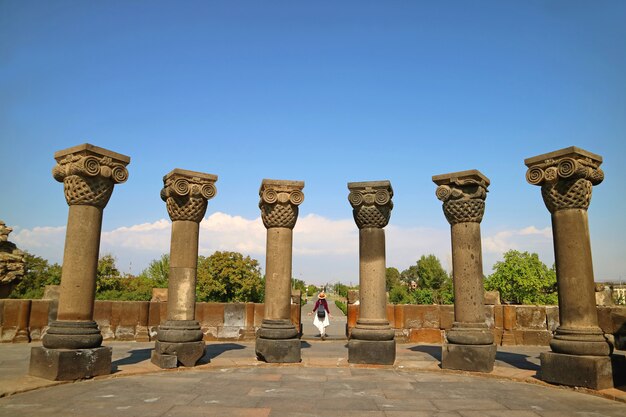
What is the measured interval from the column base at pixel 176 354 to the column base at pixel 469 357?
549cm

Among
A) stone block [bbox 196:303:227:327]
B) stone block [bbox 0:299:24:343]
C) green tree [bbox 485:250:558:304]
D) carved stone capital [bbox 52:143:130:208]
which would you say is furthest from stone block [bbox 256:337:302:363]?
green tree [bbox 485:250:558:304]

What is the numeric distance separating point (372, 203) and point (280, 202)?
2.28 m

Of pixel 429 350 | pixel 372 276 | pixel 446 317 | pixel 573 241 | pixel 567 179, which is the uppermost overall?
pixel 567 179

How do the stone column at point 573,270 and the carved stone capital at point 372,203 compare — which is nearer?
the stone column at point 573,270

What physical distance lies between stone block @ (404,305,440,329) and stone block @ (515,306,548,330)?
263 cm

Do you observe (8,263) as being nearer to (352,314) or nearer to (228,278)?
(352,314)

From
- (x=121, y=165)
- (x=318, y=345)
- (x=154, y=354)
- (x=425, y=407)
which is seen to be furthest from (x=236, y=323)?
(x=425, y=407)

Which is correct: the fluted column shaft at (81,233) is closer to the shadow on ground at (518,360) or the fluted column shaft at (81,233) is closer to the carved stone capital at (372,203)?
the carved stone capital at (372,203)

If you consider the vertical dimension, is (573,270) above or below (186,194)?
below

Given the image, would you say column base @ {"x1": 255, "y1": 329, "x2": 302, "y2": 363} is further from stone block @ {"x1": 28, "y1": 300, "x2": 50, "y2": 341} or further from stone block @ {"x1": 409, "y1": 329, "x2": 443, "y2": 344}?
stone block @ {"x1": 28, "y1": 300, "x2": 50, "y2": 341}

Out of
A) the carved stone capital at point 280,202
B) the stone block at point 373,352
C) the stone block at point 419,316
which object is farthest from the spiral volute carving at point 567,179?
the stone block at point 419,316

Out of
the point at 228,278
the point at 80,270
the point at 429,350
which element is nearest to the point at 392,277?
the point at 228,278

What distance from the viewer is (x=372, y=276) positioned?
10.5 metres

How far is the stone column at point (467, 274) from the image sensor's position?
9.34 m
